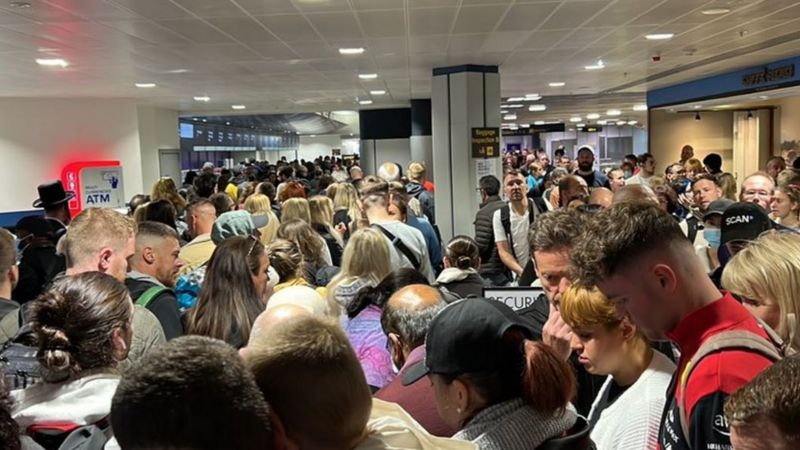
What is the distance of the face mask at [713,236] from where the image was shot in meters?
4.53

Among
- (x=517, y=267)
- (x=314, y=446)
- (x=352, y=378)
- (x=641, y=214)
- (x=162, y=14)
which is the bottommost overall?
(x=517, y=267)

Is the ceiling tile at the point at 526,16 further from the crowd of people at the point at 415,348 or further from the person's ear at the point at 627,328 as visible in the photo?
the person's ear at the point at 627,328

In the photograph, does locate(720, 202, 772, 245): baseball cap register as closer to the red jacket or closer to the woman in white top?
the woman in white top

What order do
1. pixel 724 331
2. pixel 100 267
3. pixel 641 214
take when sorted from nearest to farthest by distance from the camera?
pixel 724 331, pixel 641 214, pixel 100 267

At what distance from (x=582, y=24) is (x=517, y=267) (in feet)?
9.28

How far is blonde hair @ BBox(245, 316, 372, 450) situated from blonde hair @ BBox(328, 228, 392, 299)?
2277 millimetres

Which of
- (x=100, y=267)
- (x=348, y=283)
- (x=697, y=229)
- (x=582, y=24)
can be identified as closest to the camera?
(x=100, y=267)

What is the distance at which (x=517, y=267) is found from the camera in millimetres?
5586

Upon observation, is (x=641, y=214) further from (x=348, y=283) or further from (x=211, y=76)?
(x=211, y=76)

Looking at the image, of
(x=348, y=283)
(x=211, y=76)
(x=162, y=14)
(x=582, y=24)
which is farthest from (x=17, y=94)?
(x=348, y=283)

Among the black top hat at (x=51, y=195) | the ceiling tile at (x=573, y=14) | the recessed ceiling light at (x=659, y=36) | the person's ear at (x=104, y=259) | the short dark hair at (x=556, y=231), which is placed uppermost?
the recessed ceiling light at (x=659, y=36)

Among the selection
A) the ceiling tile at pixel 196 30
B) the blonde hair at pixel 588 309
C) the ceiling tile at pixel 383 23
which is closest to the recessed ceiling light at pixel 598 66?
the ceiling tile at pixel 383 23

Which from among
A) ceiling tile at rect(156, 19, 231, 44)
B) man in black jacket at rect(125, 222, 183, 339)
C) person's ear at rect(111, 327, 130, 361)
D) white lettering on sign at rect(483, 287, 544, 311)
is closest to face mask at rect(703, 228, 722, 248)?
white lettering on sign at rect(483, 287, 544, 311)

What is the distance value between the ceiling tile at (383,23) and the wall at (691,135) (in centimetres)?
1354
